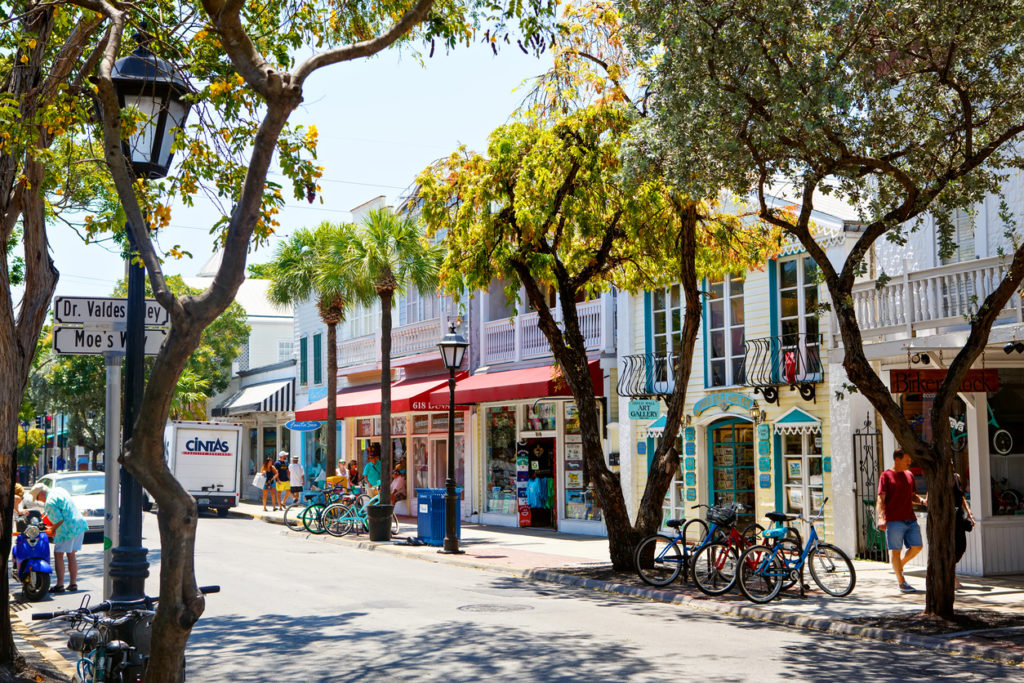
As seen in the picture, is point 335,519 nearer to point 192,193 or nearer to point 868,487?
point 868,487

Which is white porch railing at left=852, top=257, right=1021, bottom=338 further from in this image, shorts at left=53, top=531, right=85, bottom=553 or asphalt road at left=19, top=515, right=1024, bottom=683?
shorts at left=53, top=531, right=85, bottom=553

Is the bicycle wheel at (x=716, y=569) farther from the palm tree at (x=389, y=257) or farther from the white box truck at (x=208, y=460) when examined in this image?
the white box truck at (x=208, y=460)

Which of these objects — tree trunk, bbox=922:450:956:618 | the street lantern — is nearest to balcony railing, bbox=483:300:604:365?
tree trunk, bbox=922:450:956:618

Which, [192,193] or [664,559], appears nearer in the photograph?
[192,193]

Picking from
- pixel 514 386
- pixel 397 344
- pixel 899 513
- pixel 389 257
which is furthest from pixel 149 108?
pixel 397 344

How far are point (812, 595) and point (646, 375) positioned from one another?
8590mm

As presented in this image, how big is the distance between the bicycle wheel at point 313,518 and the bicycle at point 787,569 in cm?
1379

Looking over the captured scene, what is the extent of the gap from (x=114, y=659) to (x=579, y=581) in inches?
400

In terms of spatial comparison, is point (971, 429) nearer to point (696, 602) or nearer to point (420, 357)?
point (696, 602)

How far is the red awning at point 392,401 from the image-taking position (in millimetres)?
27516

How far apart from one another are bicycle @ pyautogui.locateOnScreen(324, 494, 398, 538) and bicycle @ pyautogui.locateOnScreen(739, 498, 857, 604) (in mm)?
12475

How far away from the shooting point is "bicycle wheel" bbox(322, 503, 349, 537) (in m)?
24.8

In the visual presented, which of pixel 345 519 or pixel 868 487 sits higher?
pixel 868 487

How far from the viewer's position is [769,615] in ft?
40.9
